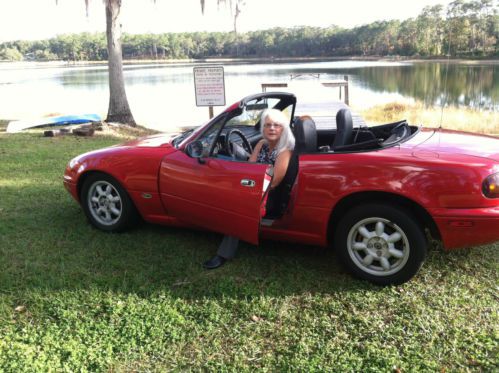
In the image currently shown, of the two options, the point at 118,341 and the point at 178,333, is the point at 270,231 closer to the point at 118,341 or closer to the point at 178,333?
the point at 178,333

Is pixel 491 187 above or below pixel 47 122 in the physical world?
above

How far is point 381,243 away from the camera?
3.29m

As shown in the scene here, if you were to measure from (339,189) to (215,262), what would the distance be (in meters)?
1.25

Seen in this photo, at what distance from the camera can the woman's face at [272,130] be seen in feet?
12.0

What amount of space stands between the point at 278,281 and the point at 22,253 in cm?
242

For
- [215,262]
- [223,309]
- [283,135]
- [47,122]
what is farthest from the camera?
[47,122]

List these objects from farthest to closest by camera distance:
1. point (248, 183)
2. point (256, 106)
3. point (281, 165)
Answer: point (256, 106) → point (281, 165) → point (248, 183)

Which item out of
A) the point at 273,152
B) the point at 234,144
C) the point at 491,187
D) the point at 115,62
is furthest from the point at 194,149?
the point at 115,62

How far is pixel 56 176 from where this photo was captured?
6.74 metres

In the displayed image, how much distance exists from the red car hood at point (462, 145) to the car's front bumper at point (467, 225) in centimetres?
46

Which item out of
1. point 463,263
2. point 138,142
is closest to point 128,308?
point 138,142

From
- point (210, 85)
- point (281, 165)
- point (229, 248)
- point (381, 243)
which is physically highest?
point (210, 85)

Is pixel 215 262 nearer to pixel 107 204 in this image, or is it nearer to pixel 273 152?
pixel 273 152

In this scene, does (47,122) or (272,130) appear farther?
(47,122)
